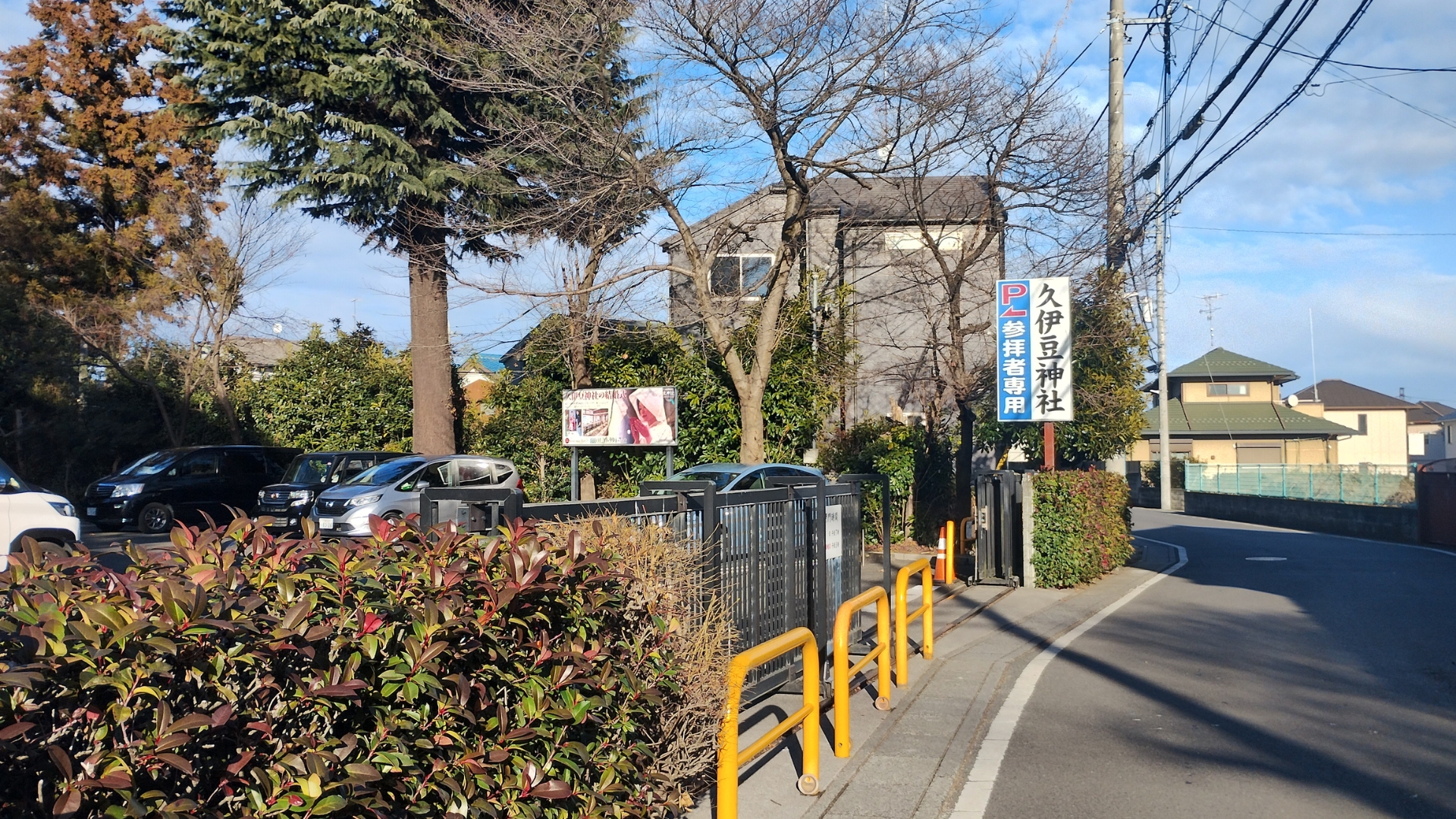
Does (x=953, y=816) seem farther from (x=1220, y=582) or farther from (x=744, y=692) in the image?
(x=1220, y=582)

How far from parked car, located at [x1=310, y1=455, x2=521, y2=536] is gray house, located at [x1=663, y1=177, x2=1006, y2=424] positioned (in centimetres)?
482

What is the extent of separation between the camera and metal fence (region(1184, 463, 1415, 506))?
27.8 meters

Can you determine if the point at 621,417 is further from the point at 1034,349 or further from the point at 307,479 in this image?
the point at 1034,349

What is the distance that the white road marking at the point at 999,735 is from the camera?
5.89 m

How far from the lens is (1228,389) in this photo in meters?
57.8

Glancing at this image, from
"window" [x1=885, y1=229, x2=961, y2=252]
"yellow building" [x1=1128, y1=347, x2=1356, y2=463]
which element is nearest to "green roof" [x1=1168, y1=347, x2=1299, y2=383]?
"yellow building" [x1=1128, y1=347, x2=1356, y2=463]

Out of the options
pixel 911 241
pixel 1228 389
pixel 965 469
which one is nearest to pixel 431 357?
pixel 965 469

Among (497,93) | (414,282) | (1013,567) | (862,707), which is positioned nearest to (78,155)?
(414,282)

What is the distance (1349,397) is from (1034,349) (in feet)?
223

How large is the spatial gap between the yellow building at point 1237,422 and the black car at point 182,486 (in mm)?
40302

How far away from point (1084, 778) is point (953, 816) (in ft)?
3.82

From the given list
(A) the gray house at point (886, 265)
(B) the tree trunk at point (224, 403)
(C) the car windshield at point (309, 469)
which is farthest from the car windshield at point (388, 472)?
(B) the tree trunk at point (224, 403)

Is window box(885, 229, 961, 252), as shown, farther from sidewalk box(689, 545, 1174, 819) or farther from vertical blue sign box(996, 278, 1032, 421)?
sidewalk box(689, 545, 1174, 819)

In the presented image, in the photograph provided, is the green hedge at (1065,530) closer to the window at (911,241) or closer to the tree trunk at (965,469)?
the tree trunk at (965,469)
